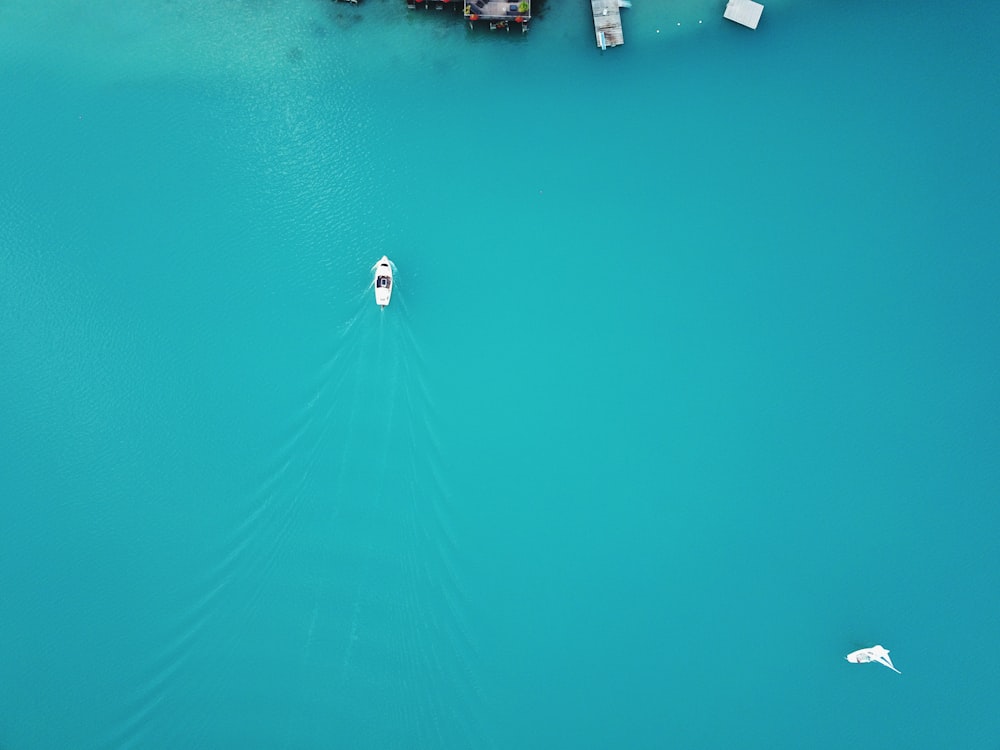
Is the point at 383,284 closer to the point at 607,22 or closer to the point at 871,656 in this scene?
the point at 607,22

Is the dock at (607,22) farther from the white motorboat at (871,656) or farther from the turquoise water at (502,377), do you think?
the white motorboat at (871,656)

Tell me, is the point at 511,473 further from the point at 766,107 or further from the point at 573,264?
the point at 766,107

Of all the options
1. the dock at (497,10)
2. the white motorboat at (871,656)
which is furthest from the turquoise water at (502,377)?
the dock at (497,10)

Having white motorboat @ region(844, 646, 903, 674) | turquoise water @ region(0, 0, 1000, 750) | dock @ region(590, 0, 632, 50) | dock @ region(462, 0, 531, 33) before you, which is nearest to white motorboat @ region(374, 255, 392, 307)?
turquoise water @ region(0, 0, 1000, 750)

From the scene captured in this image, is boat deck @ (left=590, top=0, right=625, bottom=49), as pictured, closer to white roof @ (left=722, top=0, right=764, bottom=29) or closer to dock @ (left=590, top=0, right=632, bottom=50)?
dock @ (left=590, top=0, right=632, bottom=50)

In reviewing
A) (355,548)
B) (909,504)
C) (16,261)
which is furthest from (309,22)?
(909,504)

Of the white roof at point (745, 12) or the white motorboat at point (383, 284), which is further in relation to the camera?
the white roof at point (745, 12)

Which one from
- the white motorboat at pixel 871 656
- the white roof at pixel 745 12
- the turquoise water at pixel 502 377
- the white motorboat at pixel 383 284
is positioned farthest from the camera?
the turquoise water at pixel 502 377
